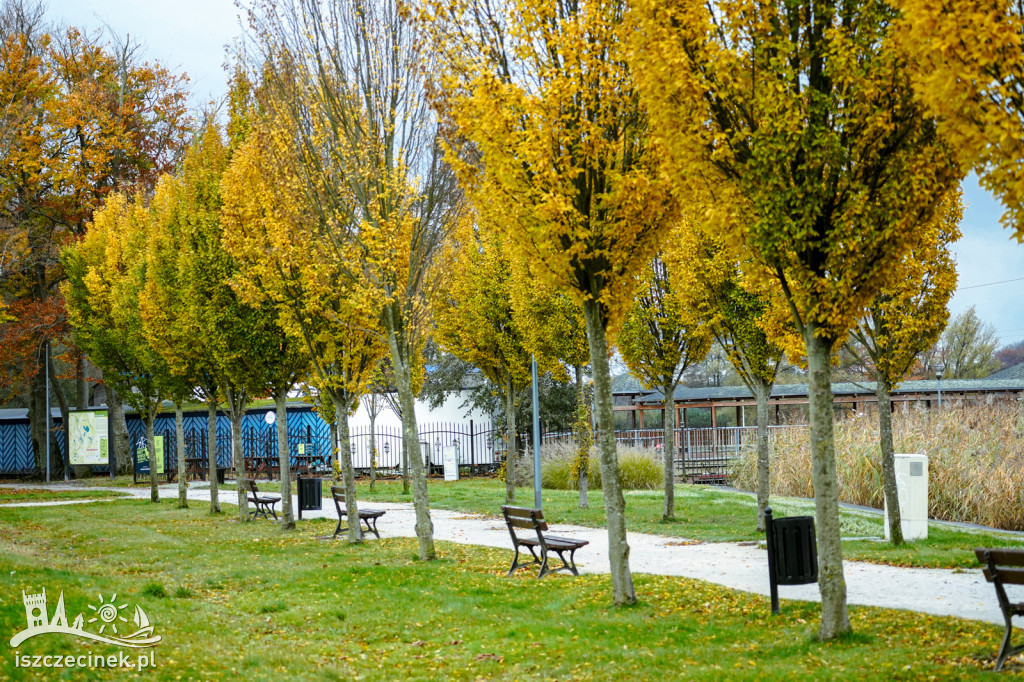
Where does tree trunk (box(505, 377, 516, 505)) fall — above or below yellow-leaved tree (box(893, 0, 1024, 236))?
below

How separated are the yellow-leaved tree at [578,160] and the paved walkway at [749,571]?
2402 mm

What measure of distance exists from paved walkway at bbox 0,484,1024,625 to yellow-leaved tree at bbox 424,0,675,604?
2402mm

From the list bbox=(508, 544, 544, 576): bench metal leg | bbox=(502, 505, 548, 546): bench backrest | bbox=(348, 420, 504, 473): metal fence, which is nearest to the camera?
bbox=(502, 505, 548, 546): bench backrest

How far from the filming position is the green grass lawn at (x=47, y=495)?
27109 mm

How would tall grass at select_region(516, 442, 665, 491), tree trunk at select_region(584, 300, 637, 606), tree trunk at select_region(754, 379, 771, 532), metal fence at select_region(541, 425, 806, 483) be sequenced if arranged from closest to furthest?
tree trunk at select_region(584, 300, 637, 606) → tree trunk at select_region(754, 379, 771, 532) → tall grass at select_region(516, 442, 665, 491) → metal fence at select_region(541, 425, 806, 483)

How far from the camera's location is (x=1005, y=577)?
6551 mm

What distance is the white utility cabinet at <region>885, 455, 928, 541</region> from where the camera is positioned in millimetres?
13180

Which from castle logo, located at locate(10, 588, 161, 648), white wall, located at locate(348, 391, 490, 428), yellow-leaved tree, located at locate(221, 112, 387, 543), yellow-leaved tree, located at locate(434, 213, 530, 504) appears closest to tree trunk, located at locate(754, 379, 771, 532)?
yellow-leaved tree, located at locate(221, 112, 387, 543)

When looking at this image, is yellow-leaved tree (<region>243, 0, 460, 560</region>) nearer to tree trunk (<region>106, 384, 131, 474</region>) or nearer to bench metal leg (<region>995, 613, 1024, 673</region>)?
bench metal leg (<region>995, 613, 1024, 673</region>)

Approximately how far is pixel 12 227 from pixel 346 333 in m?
20.6

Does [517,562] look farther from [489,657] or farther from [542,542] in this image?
[489,657]

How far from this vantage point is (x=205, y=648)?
7363mm

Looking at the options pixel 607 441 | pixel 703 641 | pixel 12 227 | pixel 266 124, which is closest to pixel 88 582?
pixel 607 441

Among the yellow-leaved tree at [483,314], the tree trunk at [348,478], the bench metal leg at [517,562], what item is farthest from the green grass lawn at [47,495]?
the bench metal leg at [517,562]
